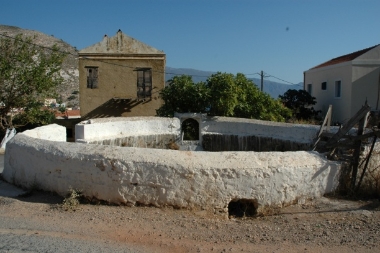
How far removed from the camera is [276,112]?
648 inches

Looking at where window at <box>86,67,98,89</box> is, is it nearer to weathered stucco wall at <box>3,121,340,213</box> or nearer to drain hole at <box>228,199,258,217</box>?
weathered stucco wall at <box>3,121,340,213</box>

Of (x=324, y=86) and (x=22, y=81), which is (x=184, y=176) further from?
(x=324, y=86)

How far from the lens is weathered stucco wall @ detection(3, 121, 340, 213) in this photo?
5.55 metres

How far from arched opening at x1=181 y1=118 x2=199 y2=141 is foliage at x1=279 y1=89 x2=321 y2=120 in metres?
10.3

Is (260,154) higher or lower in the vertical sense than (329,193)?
higher

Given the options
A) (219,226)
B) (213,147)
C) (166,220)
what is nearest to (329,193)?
(219,226)

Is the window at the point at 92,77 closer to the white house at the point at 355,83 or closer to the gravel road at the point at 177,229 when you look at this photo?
the white house at the point at 355,83

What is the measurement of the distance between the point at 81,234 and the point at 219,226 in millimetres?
1875

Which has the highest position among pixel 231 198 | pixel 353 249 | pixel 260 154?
pixel 260 154

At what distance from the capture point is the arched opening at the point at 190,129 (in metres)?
14.6

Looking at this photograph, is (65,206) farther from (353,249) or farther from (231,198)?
(353,249)

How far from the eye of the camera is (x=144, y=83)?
2109 centimetres

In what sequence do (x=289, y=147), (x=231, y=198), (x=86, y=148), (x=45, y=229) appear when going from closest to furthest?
(x=45, y=229)
(x=231, y=198)
(x=86, y=148)
(x=289, y=147)

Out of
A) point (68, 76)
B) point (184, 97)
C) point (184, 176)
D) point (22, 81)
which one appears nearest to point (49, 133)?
point (184, 176)
